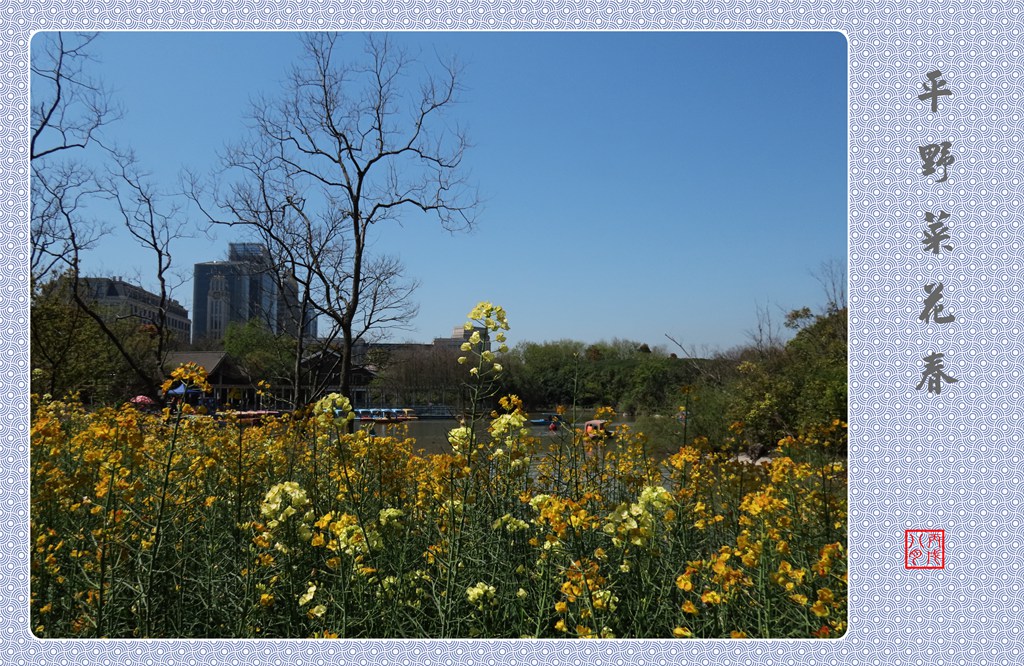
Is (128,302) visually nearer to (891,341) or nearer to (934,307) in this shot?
(891,341)

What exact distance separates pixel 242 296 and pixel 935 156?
4.85 m

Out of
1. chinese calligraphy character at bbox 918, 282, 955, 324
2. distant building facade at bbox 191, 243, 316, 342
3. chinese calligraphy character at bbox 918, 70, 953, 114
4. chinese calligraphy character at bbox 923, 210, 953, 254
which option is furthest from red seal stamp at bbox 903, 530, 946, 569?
distant building facade at bbox 191, 243, 316, 342

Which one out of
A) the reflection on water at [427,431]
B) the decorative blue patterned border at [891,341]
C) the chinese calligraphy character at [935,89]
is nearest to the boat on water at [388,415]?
the reflection on water at [427,431]

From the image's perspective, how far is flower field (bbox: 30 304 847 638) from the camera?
1745 mm

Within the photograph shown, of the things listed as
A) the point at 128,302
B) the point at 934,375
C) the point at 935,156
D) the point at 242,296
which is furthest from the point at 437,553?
the point at 242,296

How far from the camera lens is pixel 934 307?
71.1 inches

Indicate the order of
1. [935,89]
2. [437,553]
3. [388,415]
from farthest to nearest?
[388,415] < [437,553] < [935,89]

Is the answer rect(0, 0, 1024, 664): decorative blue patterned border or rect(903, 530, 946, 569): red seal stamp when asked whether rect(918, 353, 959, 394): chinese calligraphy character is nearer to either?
rect(0, 0, 1024, 664): decorative blue patterned border

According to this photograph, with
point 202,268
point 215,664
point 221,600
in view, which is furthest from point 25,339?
point 202,268

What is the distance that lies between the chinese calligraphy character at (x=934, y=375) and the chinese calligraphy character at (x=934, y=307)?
4.2 inches

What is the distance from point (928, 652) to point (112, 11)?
326 centimetres

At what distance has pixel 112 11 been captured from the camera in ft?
6.50

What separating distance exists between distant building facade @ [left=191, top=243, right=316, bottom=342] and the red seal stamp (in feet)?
14.0

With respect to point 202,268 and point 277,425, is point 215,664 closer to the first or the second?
point 277,425
